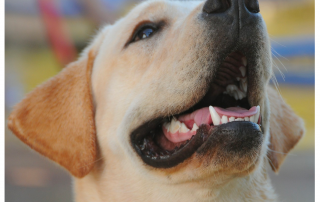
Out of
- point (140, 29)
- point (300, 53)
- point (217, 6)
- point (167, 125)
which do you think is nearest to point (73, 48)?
point (300, 53)

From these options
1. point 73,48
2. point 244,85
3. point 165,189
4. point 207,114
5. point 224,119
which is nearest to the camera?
point 224,119

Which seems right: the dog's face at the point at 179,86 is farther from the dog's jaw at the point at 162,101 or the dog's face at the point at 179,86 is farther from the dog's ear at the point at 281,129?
the dog's ear at the point at 281,129

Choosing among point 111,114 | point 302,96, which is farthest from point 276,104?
point 302,96

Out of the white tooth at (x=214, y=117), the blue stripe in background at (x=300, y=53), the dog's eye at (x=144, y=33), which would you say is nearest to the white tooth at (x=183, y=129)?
the white tooth at (x=214, y=117)

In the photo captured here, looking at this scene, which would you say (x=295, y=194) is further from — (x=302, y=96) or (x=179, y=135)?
(x=179, y=135)

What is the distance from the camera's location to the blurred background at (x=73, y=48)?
8422 mm

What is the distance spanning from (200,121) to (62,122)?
1.17m

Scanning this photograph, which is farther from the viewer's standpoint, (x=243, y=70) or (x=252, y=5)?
(x=243, y=70)

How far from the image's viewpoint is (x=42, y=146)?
8.91ft

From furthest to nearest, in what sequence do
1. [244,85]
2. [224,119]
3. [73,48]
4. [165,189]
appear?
[73,48]
[165,189]
[244,85]
[224,119]

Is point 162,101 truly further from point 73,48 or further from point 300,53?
point 73,48

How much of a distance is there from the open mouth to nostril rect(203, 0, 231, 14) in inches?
11.6

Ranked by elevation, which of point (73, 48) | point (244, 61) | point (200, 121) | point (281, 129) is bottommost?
point (73, 48)

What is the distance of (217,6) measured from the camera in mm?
2070
